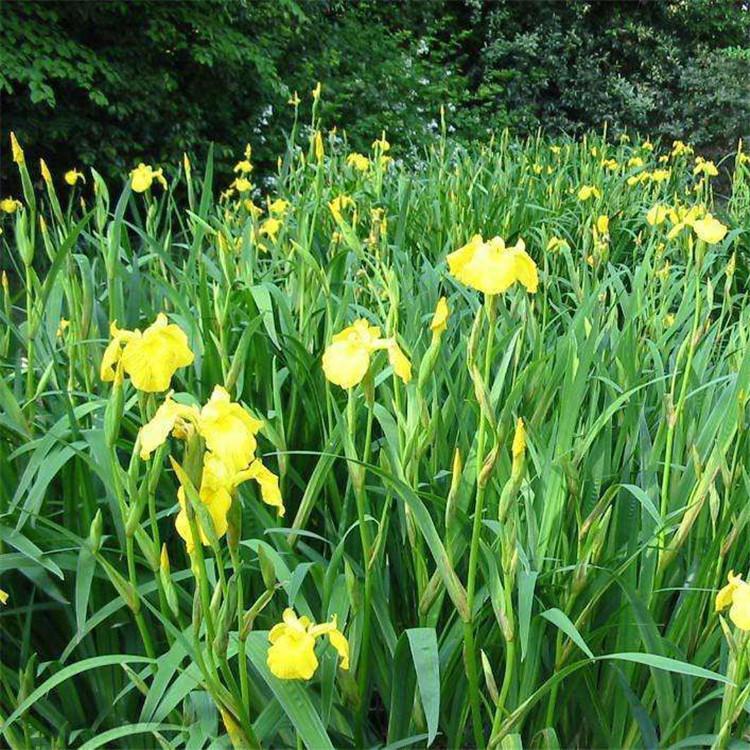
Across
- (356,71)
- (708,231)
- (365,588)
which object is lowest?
(365,588)

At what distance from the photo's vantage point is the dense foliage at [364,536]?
2.50ft

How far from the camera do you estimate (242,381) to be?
4.16 ft

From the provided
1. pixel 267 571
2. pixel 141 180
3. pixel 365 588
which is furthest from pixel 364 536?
pixel 141 180

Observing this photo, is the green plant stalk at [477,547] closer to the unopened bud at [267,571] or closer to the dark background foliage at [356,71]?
the unopened bud at [267,571]

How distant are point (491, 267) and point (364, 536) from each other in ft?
1.00

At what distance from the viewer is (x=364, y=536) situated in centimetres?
89

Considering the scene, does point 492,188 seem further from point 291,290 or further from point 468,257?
point 468,257

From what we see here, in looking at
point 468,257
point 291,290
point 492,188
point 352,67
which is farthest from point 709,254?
point 352,67

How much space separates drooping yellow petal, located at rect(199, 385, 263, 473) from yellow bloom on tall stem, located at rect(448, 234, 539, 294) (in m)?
0.24

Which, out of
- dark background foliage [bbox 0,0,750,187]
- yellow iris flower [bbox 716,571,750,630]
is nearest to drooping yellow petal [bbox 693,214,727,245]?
yellow iris flower [bbox 716,571,750,630]

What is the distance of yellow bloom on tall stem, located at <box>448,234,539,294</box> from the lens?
2.50 feet

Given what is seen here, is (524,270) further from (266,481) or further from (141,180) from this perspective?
(141,180)

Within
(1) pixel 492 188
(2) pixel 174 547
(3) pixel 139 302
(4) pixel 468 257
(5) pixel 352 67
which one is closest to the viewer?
(4) pixel 468 257

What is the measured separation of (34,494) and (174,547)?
0.68 feet
